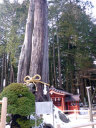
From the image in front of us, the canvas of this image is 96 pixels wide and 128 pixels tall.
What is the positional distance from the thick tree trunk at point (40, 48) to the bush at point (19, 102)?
53 centimetres

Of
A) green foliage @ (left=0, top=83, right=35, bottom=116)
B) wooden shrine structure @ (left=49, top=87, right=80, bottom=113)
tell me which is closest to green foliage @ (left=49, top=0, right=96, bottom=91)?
wooden shrine structure @ (left=49, top=87, right=80, bottom=113)

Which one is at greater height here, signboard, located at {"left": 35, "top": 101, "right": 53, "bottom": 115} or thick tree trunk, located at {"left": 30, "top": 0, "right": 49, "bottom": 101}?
thick tree trunk, located at {"left": 30, "top": 0, "right": 49, "bottom": 101}

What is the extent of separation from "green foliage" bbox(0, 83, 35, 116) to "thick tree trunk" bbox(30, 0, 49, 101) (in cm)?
54

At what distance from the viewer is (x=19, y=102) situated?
2.00 meters

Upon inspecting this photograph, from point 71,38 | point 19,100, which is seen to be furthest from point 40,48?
point 71,38

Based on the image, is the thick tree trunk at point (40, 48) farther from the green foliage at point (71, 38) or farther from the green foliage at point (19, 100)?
the green foliage at point (71, 38)

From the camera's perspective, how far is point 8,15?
40.4ft

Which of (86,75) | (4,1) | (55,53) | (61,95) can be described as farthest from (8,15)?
(86,75)

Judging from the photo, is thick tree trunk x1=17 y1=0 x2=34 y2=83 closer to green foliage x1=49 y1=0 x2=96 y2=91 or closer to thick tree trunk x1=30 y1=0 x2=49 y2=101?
thick tree trunk x1=30 y1=0 x2=49 y2=101

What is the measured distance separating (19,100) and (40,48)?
1370mm

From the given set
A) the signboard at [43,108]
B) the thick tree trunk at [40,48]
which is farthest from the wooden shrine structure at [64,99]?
the signboard at [43,108]

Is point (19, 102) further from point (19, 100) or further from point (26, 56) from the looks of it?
point (26, 56)

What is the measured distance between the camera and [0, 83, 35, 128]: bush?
1.94 metres

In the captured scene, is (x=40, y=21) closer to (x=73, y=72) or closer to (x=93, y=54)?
(x=93, y=54)
